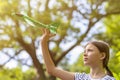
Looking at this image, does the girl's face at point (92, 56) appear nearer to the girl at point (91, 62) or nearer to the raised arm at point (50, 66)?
the girl at point (91, 62)

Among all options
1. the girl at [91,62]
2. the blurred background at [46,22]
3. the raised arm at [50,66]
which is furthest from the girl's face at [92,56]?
the blurred background at [46,22]

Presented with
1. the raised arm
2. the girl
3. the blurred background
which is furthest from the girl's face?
the blurred background

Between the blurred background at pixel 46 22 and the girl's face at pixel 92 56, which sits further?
the blurred background at pixel 46 22

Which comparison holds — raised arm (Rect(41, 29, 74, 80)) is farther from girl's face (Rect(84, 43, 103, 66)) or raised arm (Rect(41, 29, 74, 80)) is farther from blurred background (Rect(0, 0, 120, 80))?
blurred background (Rect(0, 0, 120, 80))

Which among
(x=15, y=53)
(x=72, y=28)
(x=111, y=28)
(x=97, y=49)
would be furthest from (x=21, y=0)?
(x=97, y=49)

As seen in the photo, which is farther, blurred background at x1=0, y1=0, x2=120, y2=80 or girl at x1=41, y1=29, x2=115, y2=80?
blurred background at x1=0, y1=0, x2=120, y2=80

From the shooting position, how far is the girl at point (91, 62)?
2.49 metres

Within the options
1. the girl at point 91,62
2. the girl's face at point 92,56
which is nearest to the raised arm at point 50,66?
the girl at point 91,62

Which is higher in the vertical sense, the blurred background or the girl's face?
the blurred background

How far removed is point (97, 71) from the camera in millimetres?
2529

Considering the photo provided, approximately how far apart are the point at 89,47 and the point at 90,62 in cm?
11

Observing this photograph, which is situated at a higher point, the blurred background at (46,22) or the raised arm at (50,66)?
the blurred background at (46,22)

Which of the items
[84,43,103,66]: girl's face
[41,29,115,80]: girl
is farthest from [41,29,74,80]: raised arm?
[84,43,103,66]: girl's face

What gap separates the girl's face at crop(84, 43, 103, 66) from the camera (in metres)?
2.51
